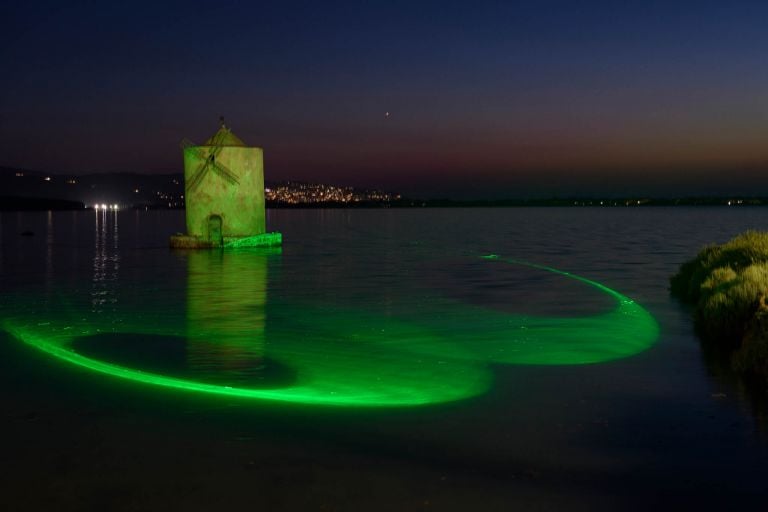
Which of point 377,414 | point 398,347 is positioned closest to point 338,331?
point 398,347

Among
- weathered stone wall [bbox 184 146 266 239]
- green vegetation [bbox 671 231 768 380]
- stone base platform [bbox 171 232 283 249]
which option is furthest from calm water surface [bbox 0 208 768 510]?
stone base platform [bbox 171 232 283 249]

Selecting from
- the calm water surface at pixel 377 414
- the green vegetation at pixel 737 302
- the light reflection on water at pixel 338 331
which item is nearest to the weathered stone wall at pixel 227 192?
the light reflection on water at pixel 338 331

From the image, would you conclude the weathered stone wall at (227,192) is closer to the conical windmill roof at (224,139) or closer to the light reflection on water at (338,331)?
the conical windmill roof at (224,139)

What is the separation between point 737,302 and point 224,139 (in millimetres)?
23806

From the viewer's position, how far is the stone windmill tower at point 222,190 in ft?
102

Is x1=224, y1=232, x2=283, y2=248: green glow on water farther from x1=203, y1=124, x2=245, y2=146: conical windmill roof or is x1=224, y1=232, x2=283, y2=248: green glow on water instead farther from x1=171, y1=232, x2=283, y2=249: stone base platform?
x1=203, y1=124, x2=245, y2=146: conical windmill roof

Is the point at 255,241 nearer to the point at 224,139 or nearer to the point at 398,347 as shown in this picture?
the point at 224,139

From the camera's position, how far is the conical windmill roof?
1232 inches

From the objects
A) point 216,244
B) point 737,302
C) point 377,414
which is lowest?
point 377,414

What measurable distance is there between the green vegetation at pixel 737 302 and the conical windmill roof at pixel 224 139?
19.4 meters

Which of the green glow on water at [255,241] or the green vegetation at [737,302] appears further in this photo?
the green glow on water at [255,241]

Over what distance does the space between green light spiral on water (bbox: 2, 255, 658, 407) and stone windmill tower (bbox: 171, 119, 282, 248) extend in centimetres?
1540

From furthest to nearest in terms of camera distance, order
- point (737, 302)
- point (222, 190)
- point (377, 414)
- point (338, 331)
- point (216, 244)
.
Result: 1. point (216, 244)
2. point (222, 190)
3. point (338, 331)
4. point (737, 302)
5. point (377, 414)

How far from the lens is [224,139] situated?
103 ft
